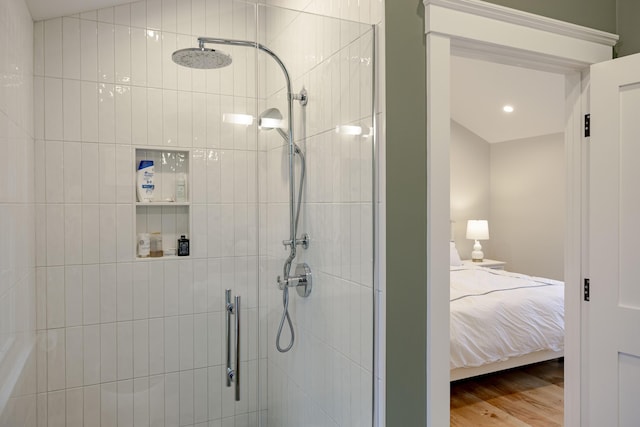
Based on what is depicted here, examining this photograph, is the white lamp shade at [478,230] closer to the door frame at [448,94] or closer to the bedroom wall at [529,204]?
the bedroom wall at [529,204]

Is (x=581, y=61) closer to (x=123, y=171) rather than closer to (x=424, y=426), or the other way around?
(x=424, y=426)

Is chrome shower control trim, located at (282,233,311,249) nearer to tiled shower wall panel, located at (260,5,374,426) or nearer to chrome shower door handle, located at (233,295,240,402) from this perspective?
tiled shower wall panel, located at (260,5,374,426)

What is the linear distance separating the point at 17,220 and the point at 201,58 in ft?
2.77

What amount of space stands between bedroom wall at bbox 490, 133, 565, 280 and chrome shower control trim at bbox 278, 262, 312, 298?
5034 millimetres

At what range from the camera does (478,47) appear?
1.67m

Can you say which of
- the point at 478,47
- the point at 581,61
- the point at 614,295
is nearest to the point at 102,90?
the point at 478,47

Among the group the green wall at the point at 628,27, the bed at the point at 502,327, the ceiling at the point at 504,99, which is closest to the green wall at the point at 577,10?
the green wall at the point at 628,27

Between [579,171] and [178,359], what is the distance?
1990 mm

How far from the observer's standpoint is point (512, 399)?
354cm

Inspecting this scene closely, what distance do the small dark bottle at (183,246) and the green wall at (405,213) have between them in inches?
30.9

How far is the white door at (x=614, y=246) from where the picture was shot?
1790 mm

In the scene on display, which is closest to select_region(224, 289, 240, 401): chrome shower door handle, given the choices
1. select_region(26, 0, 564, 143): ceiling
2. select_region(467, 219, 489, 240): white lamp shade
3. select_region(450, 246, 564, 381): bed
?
select_region(450, 246, 564, 381): bed

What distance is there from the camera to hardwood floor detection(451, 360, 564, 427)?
319 centimetres

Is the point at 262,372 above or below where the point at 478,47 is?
below
